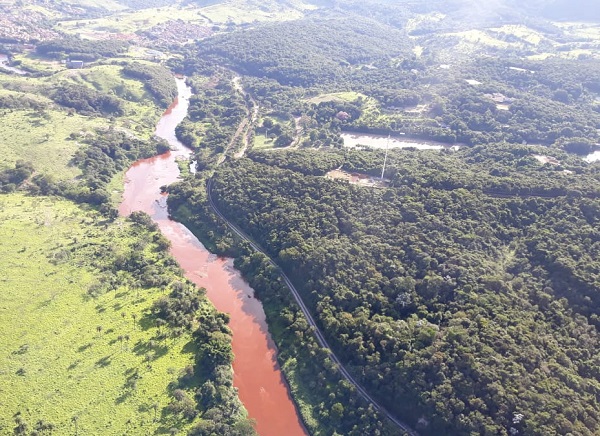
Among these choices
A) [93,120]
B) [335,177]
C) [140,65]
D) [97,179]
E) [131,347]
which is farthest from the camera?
[140,65]

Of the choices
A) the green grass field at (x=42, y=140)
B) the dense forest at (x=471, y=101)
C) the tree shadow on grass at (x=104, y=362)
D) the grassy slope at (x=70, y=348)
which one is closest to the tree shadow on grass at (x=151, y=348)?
the grassy slope at (x=70, y=348)

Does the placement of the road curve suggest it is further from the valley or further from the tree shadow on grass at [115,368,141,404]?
the tree shadow on grass at [115,368,141,404]

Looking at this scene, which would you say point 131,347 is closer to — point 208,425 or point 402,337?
point 208,425

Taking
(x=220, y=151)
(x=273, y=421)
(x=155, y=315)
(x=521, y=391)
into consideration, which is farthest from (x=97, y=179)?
(x=521, y=391)

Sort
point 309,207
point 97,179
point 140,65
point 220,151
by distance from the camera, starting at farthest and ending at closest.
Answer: point 140,65 < point 220,151 < point 97,179 < point 309,207

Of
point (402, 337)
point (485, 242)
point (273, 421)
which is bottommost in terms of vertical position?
point (273, 421)

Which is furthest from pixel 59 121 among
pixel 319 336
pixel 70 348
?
pixel 319 336

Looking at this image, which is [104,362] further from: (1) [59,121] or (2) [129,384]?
(1) [59,121]
